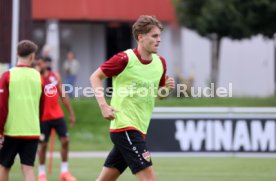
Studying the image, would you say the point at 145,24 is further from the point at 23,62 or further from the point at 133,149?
the point at 23,62

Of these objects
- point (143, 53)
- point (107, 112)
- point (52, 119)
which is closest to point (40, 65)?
point (52, 119)

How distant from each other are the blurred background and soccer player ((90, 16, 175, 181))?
537 centimetres

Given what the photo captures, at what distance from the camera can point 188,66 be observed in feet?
131

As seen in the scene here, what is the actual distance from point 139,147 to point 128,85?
71 centimetres

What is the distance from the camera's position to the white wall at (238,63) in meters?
39.5

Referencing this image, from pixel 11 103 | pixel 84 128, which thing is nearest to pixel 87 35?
pixel 84 128

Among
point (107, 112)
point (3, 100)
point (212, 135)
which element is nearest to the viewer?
point (107, 112)

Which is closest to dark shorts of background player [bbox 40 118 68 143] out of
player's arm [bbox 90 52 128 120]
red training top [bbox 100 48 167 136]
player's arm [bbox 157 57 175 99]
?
player's arm [bbox 157 57 175 99]

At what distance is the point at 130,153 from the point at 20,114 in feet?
6.91

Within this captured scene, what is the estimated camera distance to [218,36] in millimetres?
33094

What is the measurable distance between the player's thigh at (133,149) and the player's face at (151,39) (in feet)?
3.20

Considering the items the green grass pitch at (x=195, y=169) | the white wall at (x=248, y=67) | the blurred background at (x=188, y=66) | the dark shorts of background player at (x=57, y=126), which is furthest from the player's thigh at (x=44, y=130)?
the white wall at (x=248, y=67)

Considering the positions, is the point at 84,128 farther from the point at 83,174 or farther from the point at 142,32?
the point at 142,32

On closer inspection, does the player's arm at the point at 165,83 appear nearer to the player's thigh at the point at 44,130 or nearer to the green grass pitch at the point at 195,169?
the green grass pitch at the point at 195,169
